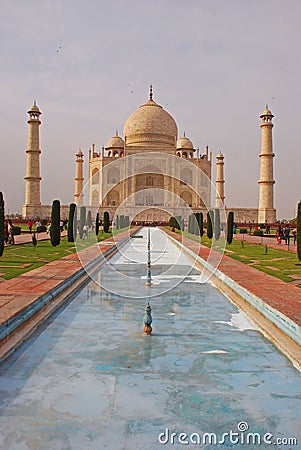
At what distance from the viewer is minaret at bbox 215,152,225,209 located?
122 ft

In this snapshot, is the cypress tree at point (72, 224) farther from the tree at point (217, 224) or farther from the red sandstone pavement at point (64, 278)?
the red sandstone pavement at point (64, 278)

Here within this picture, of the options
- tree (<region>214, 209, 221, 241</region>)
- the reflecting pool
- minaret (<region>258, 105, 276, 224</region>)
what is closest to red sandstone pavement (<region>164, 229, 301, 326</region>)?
the reflecting pool

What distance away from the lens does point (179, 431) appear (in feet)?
7.29

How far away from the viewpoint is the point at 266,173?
31.3 meters

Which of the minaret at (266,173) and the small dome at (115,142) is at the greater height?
the small dome at (115,142)

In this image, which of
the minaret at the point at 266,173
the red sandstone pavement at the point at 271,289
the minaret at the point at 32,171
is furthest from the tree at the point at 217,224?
the minaret at the point at 32,171

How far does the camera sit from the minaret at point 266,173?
3117cm

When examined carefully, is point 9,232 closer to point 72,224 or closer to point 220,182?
point 72,224

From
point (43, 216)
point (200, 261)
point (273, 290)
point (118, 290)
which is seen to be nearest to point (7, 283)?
point (118, 290)

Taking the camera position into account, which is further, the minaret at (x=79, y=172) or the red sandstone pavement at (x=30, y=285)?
the minaret at (x=79, y=172)

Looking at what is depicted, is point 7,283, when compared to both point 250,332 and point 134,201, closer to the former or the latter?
point 250,332

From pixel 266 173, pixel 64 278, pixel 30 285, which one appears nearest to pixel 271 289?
pixel 64 278

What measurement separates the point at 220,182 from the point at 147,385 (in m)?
35.6

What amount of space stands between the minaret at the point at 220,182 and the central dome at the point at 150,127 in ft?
13.0
